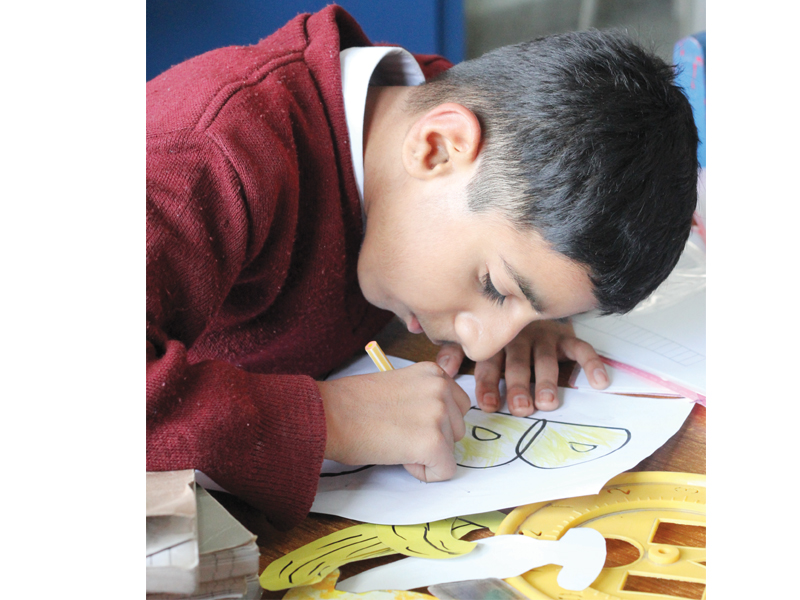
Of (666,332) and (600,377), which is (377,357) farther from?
(666,332)

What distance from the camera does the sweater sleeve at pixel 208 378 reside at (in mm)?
387

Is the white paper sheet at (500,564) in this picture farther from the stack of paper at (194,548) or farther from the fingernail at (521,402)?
the fingernail at (521,402)

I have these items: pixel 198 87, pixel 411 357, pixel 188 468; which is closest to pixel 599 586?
pixel 188 468

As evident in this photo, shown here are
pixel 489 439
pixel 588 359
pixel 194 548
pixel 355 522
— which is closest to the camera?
pixel 194 548

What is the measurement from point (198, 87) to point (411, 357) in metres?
0.28

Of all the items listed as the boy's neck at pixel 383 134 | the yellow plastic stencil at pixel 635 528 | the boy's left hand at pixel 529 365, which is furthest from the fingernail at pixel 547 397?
the boy's neck at pixel 383 134

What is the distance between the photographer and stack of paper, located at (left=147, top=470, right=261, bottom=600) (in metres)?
0.29

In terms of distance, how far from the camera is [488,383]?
1.87ft

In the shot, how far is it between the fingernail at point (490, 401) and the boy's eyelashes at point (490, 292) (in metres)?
0.08

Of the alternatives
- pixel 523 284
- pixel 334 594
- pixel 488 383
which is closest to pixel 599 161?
pixel 523 284

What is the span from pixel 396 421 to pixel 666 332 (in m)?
0.32

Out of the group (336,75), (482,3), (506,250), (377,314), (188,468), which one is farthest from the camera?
(482,3)
